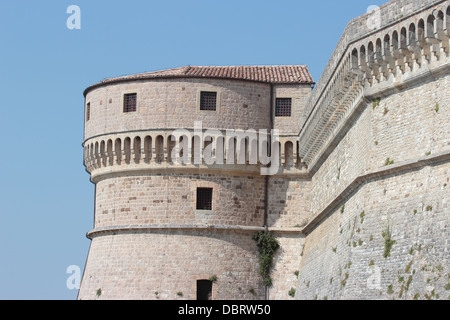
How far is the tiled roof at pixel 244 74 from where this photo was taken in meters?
31.8

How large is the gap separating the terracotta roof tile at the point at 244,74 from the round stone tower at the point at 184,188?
105 mm

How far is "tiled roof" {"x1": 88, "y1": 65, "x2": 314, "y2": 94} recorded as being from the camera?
31797 mm

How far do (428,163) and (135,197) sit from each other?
518 inches

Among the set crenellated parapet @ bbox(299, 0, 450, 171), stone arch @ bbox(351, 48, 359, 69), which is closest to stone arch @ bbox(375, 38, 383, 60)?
crenellated parapet @ bbox(299, 0, 450, 171)

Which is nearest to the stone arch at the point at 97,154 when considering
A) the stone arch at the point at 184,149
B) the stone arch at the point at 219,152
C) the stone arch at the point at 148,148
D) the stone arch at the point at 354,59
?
the stone arch at the point at 148,148

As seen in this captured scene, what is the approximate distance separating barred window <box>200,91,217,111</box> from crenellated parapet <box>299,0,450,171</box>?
4162 mm

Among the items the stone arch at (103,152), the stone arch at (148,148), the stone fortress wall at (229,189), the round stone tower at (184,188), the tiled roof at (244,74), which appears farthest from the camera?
the stone arch at (103,152)

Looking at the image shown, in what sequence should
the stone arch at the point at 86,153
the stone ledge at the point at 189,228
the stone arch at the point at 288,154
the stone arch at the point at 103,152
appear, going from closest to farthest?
the stone ledge at the point at 189,228
the stone arch at the point at 288,154
the stone arch at the point at 103,152
the stone arch at the point at 86,153

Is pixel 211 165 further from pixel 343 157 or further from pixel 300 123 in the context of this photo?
pixel 343 157

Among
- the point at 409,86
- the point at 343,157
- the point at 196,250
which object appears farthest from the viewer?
the point at 196,250

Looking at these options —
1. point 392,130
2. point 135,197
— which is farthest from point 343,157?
point 135,197

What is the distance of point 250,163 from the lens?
31.3 m

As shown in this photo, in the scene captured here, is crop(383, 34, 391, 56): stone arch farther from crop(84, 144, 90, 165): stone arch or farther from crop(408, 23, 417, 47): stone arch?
crop(84, 144, 90, 165): stone arch

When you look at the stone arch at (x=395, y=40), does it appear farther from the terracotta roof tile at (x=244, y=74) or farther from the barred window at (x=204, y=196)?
the barred window at (x=204, y=196)
